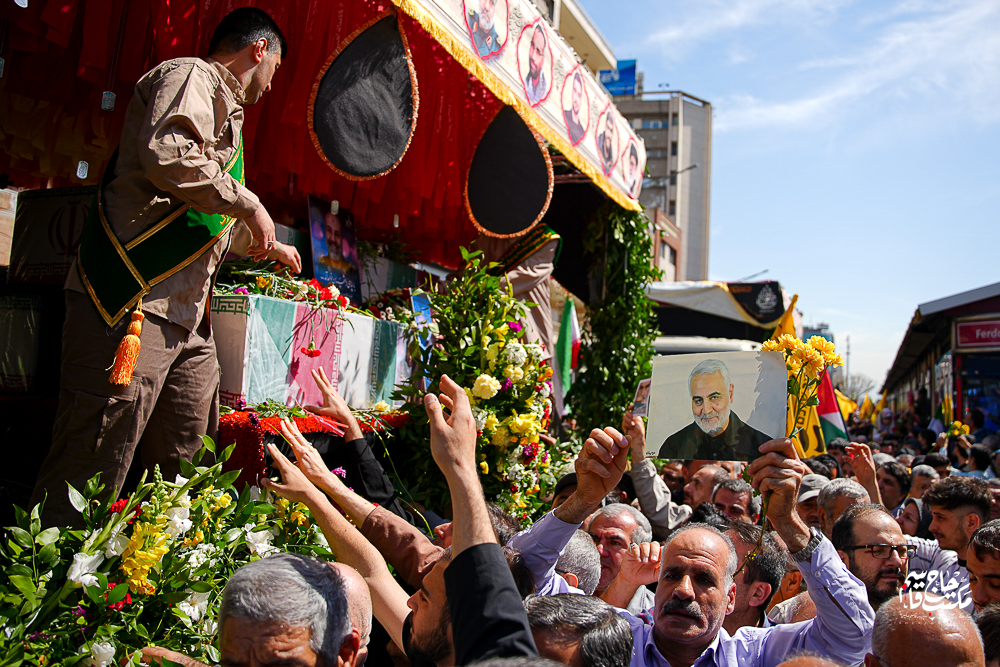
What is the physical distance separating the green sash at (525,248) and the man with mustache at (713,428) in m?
3.48

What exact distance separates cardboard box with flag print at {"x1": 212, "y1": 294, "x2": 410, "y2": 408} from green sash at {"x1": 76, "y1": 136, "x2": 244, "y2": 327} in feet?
2.71

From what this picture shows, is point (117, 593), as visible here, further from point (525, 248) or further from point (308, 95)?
point (525, 248)

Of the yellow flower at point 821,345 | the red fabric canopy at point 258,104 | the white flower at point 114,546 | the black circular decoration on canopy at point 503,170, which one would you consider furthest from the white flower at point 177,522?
the black circular decoration on canopy at point 503,170

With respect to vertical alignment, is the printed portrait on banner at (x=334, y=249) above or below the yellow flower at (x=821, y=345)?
above

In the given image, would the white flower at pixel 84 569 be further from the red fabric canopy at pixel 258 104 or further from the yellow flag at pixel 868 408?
the yellow flag at pixel 868 408

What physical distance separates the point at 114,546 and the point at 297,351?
1.63 m

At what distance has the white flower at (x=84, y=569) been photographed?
188 centimetres

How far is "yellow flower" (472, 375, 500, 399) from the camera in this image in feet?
12.1

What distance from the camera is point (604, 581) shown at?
3.09 meters

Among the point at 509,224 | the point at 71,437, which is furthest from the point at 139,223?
the point at 509,224

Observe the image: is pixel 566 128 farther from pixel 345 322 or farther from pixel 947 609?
pixel 947 609

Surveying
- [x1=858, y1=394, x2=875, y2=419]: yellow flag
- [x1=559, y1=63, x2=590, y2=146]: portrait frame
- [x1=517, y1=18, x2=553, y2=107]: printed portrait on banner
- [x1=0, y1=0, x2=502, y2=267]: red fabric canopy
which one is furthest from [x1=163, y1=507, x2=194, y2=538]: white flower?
[x1=858, y1=394, x2=875, y2=419]: yellow flag

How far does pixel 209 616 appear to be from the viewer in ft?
6.64

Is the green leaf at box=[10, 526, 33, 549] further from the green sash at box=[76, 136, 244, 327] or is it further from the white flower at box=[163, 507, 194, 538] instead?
the green sash at box=[76, 136, 244, 327]
